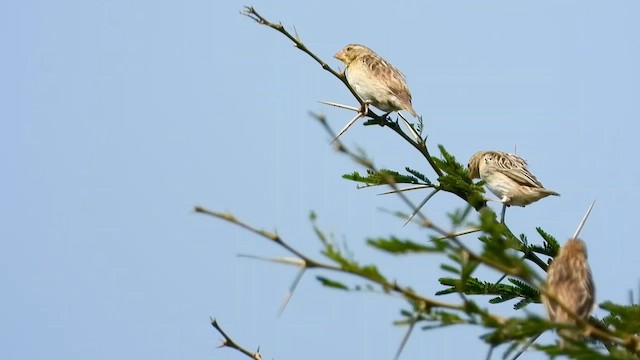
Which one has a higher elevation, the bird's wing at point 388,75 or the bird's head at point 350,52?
the bird's head at point 350,52

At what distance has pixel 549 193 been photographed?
368 inches

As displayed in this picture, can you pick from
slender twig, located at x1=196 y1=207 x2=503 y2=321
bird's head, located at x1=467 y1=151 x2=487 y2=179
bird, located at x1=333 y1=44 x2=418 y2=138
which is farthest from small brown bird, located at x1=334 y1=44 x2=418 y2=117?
slender twig, located at x1=196 y1=207 x2=503 y2=321

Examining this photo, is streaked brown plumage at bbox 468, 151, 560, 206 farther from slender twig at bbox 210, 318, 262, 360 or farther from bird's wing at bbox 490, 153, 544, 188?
slender twig at bbox 210, 318, 262, 360

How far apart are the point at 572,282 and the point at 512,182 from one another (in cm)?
448

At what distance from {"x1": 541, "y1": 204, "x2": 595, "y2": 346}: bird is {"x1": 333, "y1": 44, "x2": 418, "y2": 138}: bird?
437 centimetres

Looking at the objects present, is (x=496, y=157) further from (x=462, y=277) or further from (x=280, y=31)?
(x=462, y=277)

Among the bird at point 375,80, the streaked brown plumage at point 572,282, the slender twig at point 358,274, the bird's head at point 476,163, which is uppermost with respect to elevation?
the bird at point 375,80

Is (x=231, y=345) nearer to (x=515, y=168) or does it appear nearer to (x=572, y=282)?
(x=572, y=282)

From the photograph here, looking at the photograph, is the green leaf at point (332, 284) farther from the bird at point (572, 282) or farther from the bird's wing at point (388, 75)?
the bird's wing at point (388, 75)

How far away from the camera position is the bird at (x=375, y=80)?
32.4 ft

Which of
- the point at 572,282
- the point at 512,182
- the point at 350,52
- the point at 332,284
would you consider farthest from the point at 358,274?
the point at 350,52

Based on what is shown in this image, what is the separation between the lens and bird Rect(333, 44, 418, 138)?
9875 mm

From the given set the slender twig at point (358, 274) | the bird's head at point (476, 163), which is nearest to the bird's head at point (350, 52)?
the bird's head at point (476, 163)

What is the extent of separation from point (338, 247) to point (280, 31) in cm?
328
